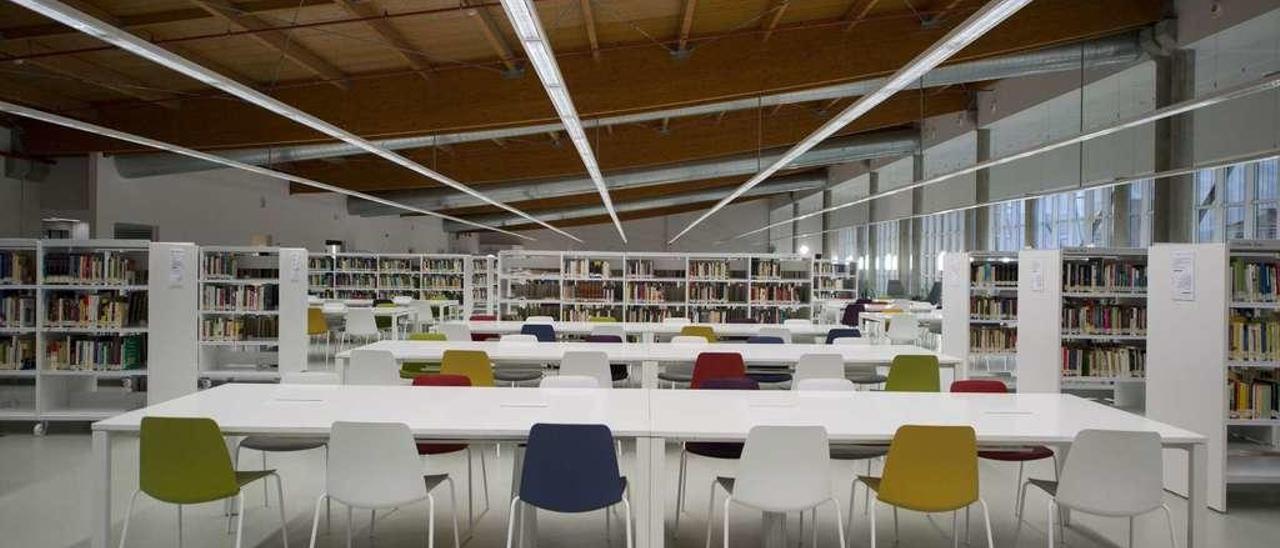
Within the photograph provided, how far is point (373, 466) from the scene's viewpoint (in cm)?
336

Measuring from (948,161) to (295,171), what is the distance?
12.6 metres

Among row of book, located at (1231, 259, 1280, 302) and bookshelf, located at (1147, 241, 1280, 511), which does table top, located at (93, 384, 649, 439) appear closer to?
bookshelf, located at (1147, 241, 1280, 511)

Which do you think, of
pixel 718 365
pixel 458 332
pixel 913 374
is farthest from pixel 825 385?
pixel 458 332

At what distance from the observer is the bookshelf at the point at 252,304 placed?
29.5 ft

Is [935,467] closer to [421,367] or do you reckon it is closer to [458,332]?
[421,367]

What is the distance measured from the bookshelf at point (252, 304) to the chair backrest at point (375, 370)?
153 inches

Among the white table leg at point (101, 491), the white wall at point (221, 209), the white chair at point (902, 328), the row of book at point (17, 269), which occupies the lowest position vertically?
the white table leg at point (101, 491)

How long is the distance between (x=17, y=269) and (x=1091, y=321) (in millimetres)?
9371

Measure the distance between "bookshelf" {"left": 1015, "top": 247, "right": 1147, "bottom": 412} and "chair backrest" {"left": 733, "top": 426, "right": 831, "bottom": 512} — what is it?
197 inches

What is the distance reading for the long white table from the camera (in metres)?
3.46

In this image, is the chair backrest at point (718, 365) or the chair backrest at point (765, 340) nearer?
the chair backrest at point (718, 365)

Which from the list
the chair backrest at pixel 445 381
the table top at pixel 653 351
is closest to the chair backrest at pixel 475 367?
the table top at pixel 653 351

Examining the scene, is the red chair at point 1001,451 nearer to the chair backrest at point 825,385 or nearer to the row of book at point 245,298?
the chair backrest at point 825,385

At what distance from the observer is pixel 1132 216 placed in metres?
11.6
